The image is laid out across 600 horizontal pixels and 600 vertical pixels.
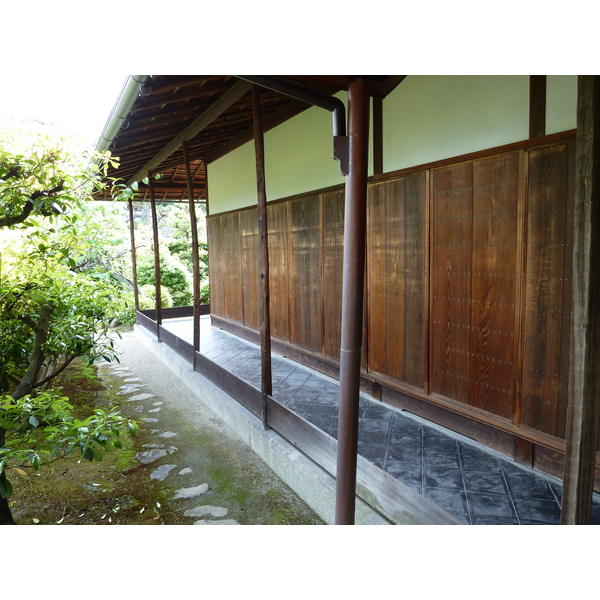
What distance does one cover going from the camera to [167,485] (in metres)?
3.97

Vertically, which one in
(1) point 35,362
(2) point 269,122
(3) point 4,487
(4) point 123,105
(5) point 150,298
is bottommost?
(5) point 150,298

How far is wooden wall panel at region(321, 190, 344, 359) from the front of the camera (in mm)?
4805

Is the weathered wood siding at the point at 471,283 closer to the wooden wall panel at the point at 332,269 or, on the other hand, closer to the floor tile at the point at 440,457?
the wooden wall panel at the point at 332,269

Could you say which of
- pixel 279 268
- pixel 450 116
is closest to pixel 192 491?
pixel 279 268

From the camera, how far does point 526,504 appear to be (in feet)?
8.43

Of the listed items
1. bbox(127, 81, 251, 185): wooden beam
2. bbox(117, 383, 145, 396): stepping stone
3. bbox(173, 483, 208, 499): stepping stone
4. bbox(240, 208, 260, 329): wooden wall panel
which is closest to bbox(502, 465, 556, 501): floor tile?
bbox(173, 483, 208, 499): stepping stone

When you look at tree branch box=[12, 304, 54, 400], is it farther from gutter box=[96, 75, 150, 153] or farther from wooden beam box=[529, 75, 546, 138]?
wooden beam box=[529, 75, 546, 138]

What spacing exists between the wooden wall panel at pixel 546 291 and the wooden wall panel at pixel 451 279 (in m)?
0.50

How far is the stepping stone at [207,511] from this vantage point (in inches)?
137

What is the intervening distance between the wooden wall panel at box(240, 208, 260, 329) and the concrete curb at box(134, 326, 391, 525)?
143 cm

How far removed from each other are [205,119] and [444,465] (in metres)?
4.46

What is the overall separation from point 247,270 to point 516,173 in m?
4.97

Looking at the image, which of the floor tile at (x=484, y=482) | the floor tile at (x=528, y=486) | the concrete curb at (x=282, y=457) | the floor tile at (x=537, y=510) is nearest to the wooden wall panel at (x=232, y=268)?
the concrete curb at (x=282, y=457)

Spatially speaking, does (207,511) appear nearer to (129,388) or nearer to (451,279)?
(451,279)
